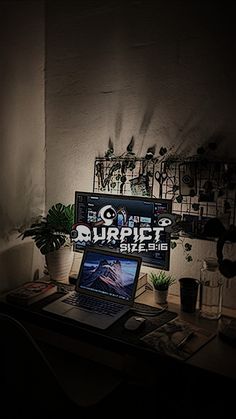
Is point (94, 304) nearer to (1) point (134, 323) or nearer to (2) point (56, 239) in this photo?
(1) point (134, 323)

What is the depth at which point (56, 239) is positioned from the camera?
2244 millimetres

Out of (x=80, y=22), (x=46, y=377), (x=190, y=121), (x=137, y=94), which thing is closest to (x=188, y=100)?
(x=190, y=121)

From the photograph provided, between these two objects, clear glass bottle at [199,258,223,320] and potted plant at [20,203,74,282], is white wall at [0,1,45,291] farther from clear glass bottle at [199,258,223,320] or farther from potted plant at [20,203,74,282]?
clear glass bottle at [199,258,223,320]

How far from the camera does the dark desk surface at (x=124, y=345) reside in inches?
60.9

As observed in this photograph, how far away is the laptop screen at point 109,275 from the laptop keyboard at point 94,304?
0.11 feet

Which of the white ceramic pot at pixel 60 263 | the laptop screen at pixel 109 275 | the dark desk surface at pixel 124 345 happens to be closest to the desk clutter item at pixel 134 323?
the dark desk surface at pixel 124 345

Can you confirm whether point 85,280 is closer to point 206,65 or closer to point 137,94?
point 137,94

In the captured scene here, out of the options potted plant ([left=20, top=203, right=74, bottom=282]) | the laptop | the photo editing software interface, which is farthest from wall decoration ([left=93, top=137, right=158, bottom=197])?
the laptop

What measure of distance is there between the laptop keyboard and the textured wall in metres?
0.40

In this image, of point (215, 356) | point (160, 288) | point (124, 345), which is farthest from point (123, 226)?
point (215, 356)

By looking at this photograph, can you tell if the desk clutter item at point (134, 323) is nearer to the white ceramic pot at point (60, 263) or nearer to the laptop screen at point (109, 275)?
the laptop screen at point (109, 275)

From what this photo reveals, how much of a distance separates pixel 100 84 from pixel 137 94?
0.79ft

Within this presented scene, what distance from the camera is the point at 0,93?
2180mm

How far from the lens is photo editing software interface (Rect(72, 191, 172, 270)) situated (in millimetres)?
2039
